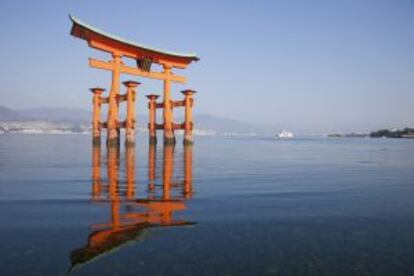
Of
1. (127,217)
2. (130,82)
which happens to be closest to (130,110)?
(130,82)

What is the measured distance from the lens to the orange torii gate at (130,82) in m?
22.5

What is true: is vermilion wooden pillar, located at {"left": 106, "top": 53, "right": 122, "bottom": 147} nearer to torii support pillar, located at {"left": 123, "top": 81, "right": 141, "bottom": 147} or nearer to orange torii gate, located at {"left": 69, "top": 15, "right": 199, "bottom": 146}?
orange torii gate, located at {"left": 69, "top": 15, "right": 199, "bottom": 146}

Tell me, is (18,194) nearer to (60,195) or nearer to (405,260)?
(60,195)

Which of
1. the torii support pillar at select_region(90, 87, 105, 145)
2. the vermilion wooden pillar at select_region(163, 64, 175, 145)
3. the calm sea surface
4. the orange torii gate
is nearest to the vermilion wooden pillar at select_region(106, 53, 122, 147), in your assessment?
the orange torii gate

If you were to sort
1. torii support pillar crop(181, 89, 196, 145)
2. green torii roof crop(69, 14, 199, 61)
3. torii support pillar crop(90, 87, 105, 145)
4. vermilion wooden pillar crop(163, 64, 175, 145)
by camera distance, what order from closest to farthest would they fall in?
green torii roof crop(69, 14, 199, 61)
torii support pillar crop(90, 87, 105, 145)
vermilion wooden pillar crop(163, 64, 175, 145)
torii support pillar crop(181, 89, 196, 145)

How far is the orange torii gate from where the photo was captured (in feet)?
73.9

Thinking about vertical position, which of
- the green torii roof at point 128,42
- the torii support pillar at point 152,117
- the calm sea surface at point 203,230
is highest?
the green torii roof at point 128,42

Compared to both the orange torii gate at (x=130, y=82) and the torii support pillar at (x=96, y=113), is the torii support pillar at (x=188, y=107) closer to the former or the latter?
the orange torii gate at (x=130, y=82)

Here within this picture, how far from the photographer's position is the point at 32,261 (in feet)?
9.83

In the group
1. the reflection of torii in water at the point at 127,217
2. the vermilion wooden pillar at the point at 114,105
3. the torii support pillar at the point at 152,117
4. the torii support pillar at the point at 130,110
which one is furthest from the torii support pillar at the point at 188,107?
the reflection of torii in water at the point at 127,217

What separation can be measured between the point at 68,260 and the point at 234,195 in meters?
3.95

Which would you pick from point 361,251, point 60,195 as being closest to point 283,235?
point 361,251

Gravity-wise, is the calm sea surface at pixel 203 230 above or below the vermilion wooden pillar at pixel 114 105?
below

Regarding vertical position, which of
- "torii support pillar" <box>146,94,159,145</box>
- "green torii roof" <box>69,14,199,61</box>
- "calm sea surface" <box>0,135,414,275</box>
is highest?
"green torii roof" <box>69,14,199,61</box>
